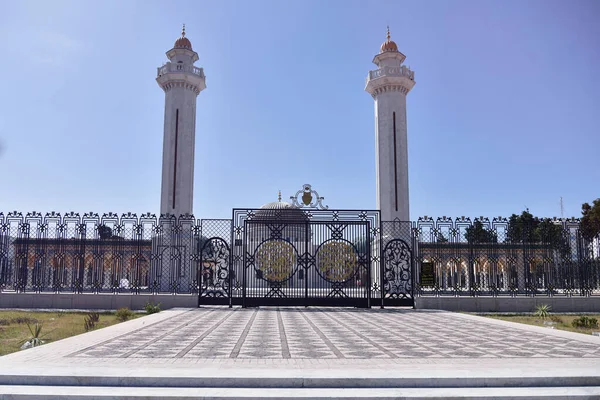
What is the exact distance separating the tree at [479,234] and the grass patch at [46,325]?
38.5ft

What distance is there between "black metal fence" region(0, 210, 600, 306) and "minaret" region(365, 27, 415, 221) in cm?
1103

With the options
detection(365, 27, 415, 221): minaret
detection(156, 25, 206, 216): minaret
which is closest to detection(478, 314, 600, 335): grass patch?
detection(365, 27, 415, 221): minaret

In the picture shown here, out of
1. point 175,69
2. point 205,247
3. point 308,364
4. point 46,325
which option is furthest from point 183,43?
point 308,364

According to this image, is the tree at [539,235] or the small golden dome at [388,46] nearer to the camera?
the tree at [539,235]

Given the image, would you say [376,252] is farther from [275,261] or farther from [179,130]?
[179,130]

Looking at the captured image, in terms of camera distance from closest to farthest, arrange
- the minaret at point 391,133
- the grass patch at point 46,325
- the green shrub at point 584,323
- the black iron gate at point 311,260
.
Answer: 1. the grass patch at point 46,325
2. the green shrub at point 584,323
3. the black iron gate at point 311,260
4. the minaret at point 391,133

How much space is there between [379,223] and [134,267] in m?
9.39

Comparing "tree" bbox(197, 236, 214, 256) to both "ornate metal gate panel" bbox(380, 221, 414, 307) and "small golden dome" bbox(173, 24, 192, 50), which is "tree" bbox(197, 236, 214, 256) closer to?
"ornate metal gate panel" bbox(380, 221, 414, 307)

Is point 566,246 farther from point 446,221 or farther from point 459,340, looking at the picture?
point 459,340

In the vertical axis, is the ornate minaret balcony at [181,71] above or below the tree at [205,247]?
above

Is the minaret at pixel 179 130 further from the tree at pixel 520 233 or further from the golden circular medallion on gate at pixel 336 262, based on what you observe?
the tree at pixel 520 233

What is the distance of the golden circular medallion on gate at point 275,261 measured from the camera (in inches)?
680

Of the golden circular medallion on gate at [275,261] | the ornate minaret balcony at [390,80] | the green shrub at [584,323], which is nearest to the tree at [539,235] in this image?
the green shrub at [584,323]

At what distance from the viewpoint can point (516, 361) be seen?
6883 millimetres
